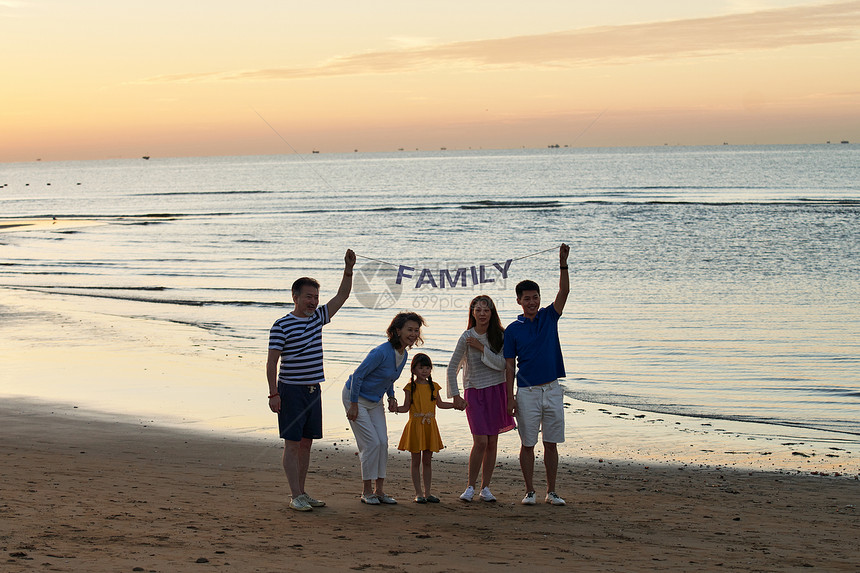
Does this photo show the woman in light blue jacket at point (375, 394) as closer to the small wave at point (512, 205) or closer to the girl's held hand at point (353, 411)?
the girl's held hand at point (353, 411)

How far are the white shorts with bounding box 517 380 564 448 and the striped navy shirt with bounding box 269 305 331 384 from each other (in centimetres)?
174

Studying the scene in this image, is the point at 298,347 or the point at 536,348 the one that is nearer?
the point at 298,347

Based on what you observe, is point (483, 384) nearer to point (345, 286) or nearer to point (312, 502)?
point (345, 286)

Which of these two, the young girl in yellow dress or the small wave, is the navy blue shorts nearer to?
the young girl in yellow dress

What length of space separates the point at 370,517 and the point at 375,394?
3.20 ft

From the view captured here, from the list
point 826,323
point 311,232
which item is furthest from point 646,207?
point 826,323

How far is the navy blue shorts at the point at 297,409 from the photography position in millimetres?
6516

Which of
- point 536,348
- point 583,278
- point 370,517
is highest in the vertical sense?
point 583,278

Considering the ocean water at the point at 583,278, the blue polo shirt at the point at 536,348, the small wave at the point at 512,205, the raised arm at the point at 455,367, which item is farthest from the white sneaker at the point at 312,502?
the small wave at the point at 512,205

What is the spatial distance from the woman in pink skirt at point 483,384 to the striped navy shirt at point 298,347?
1155 mm

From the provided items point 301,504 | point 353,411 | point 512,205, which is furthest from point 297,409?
point 512,205

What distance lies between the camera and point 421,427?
6.93m

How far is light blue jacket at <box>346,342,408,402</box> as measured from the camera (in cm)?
673

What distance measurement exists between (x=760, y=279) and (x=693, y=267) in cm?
320
